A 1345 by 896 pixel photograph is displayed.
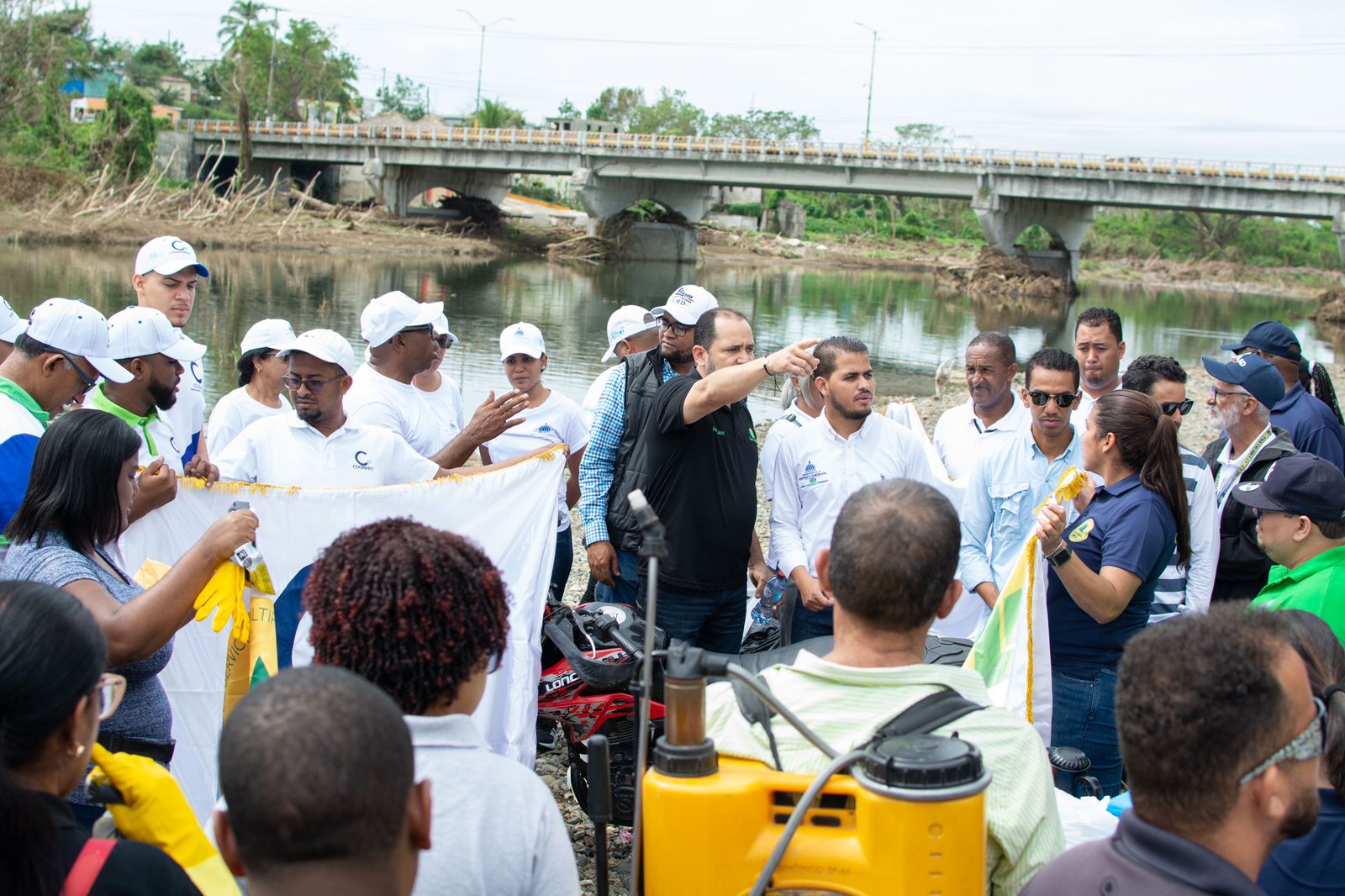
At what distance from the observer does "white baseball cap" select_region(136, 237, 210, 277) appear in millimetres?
6793

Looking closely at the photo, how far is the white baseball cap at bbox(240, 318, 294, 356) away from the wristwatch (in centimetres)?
434

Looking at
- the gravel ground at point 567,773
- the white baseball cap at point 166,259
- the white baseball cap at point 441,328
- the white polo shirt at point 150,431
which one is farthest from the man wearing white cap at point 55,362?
the gravel ground at point 567,773

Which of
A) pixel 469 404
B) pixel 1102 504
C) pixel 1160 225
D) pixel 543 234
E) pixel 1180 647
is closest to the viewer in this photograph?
pixel 1180 647

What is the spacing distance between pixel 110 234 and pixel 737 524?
43335 millimetres

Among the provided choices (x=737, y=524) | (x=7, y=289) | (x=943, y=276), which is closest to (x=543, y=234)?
(x=943, y=276)

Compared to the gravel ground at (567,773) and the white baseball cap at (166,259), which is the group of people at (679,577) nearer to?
the white baseball cap at (166,259)

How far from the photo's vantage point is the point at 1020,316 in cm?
4466

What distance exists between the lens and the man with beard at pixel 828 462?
17.7ft

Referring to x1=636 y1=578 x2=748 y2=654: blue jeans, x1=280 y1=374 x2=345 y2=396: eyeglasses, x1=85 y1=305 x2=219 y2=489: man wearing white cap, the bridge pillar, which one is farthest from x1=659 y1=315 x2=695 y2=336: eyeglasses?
the bridge pillar

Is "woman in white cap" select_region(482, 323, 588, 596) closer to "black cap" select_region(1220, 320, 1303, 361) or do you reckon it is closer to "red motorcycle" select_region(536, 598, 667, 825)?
"red motorcycle" select_region(536, 598, 667, 825)

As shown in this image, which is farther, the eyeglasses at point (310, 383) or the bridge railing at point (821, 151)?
the bridge railing at point (821, 151)

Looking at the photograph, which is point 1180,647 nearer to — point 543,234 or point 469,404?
point 469,404

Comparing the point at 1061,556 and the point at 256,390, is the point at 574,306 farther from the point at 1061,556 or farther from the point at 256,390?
the point at 1061,556

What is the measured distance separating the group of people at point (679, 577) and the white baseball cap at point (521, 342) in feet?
0.07
